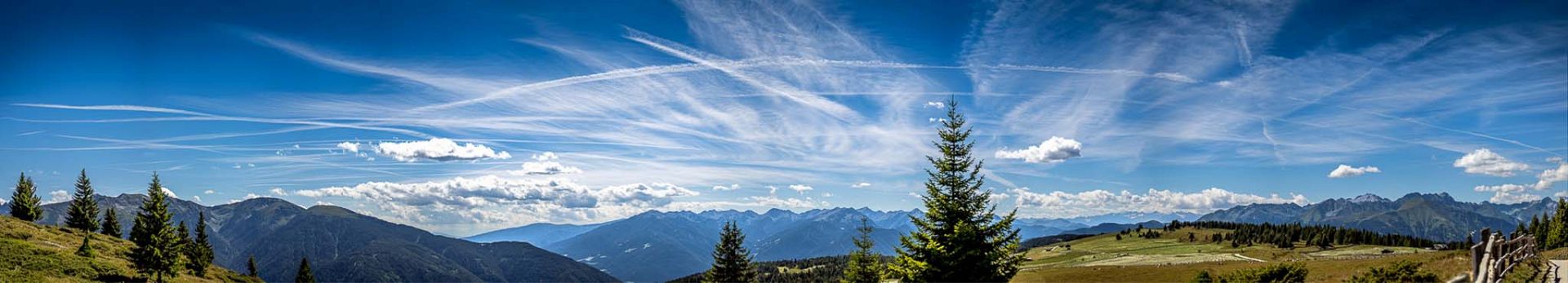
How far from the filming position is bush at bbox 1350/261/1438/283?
2380cm

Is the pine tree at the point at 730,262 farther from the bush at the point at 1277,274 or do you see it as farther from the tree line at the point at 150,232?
the tree line at the point at 150,232

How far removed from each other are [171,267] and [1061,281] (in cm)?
9779

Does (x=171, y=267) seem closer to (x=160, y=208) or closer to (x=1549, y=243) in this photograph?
(x=160, y=208)

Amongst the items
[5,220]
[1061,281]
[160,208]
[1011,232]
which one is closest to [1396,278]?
[1011,232]

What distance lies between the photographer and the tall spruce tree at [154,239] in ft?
184

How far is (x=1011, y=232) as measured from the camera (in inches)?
860

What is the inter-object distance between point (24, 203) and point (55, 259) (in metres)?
52.4

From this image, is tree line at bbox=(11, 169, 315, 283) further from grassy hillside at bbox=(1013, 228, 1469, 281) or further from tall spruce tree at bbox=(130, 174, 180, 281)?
grassy hillside at bbox=(1013, 228, 1469, 281)

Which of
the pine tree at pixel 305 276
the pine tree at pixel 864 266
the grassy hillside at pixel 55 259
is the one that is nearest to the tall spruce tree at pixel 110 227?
the grassy hillside at pixel 55 259

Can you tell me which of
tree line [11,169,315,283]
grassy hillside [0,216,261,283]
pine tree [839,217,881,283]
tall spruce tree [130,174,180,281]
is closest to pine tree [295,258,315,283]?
tree line [11,169,315,283]

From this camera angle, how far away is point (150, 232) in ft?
187

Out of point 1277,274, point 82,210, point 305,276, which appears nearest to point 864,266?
point 1277,274

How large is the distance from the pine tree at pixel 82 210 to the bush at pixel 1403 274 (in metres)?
129

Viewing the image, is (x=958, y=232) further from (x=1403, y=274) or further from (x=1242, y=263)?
(x=1242, y=263)
